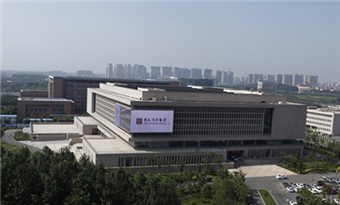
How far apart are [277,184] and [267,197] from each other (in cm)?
311

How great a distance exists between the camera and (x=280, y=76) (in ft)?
535

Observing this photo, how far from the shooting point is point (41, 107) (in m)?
48.6

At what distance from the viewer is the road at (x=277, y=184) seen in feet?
69.9

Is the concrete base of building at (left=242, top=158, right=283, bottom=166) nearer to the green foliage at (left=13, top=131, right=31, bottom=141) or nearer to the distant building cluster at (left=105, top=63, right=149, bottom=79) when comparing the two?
the green foliage at (left=13, top=131, right=31, bottom=141)

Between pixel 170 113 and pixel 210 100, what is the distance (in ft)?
14.6

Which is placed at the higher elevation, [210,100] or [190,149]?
[210,100]

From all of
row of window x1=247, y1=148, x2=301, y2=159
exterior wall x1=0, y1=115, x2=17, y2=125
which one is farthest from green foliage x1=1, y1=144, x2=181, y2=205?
exterior wall x1=0, y1=115, x2=17, y2=125

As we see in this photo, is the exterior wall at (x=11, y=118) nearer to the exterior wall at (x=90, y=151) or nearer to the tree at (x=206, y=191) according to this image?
the exterior wall at (x=90, y=151)

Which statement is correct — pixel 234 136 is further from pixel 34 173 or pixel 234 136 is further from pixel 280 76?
pixel 280 76

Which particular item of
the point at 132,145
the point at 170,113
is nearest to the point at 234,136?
the point at 170,113

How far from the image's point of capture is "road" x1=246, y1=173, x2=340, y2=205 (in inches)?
839

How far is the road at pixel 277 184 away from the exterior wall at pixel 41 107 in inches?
1306

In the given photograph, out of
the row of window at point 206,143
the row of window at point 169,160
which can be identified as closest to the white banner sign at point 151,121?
the row of window at point 206,143

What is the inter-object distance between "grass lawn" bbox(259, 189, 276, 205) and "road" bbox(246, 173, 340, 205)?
0.95 ft
